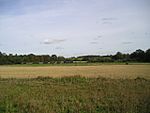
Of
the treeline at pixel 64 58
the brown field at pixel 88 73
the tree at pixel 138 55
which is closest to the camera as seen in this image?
the brown field at pixel 88 73

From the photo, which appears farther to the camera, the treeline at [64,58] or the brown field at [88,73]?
the treeline at [64,58]

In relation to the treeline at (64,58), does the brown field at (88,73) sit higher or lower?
lower

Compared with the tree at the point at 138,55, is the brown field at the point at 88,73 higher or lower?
lower

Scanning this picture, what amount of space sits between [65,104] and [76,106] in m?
0.60

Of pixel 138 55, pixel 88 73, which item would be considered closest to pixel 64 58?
pixel 138 55

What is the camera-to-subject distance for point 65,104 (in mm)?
10305

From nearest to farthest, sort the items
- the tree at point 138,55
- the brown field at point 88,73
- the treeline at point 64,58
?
the brown field at point 88,73 → the tree at point 138,55 → the treeline at point 64,58

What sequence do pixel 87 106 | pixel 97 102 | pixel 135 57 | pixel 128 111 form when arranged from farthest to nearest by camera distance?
pixel 135 57 → pixel 97 102 → pixel 87 106 → pixel 128 111

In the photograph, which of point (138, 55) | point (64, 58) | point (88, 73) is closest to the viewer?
point (88, 73)

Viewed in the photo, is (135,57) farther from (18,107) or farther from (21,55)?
(18,107)

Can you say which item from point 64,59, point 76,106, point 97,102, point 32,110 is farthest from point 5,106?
point 64,59

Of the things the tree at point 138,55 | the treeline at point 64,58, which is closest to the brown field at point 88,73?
the tree at point 138,55

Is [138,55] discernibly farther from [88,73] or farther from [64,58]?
[88,73]

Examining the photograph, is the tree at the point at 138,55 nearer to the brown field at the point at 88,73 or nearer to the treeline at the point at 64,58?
the treeline at the point at 64,58
